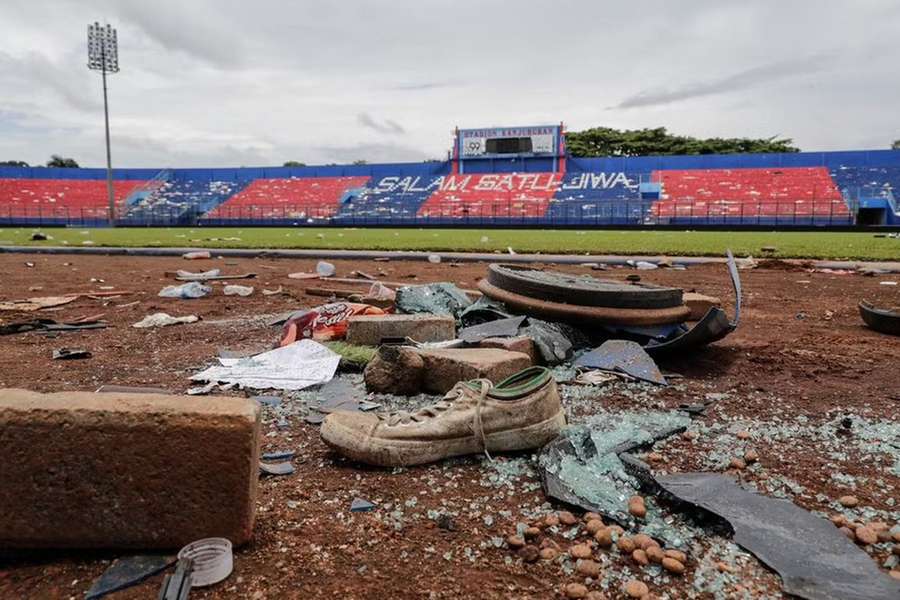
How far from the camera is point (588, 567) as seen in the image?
1728mm

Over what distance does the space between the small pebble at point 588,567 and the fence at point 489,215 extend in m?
32.1

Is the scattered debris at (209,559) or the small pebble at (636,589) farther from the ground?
the scattered debris at (209,559)

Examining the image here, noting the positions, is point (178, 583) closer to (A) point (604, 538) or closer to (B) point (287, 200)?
(A) point (604, 538)

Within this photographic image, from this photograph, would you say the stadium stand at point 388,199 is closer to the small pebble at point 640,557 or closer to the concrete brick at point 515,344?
the concrete brick at point 515,344

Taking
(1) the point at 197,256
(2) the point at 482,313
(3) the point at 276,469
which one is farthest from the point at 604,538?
(1) the point at 197,256

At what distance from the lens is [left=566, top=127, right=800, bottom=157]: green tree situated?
58.7m

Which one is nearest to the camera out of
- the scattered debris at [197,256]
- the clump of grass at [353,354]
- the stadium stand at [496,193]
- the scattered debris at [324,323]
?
the clump of grass at [353,354]

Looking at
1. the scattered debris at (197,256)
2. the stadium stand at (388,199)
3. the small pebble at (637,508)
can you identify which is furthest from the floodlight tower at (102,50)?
the small pebble at (637,508)

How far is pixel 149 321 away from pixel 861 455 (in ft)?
17.2

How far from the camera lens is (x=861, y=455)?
2.50 meters

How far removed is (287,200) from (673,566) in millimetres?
48233

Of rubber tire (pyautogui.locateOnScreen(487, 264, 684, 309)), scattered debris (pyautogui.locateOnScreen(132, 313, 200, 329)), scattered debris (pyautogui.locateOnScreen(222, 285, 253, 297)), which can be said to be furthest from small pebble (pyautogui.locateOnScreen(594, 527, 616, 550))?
scattered debris (pyautogui.locateOnScreen(222, 285, 253, 297))

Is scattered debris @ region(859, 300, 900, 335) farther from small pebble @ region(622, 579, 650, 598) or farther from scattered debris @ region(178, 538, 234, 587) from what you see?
scattered debris @ region(178, 538, 234, 587)

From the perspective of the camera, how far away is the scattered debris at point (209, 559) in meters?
1.65
